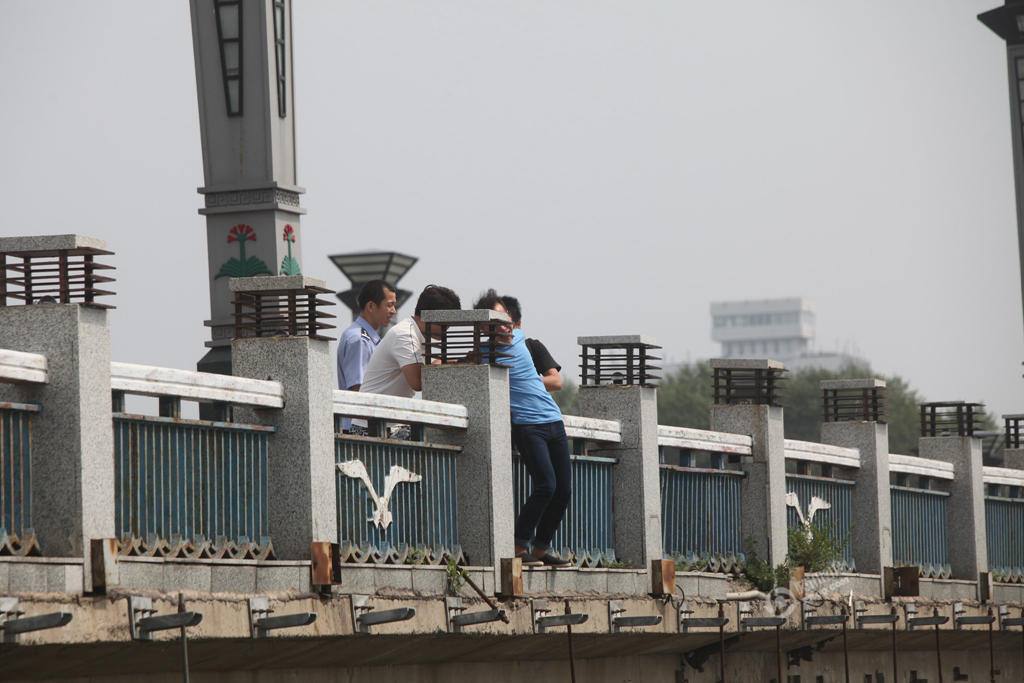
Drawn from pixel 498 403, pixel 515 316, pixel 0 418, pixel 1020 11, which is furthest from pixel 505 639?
pixel 1020 11

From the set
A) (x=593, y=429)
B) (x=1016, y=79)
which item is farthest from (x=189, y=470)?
(x=1016, y=79)

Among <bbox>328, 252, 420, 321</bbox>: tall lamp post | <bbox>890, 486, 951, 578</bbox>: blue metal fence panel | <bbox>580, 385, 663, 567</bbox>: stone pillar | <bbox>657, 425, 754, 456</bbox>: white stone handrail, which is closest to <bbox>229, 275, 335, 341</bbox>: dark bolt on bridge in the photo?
<bbox>580, 385, 663, 567</bbox>: stone pillar

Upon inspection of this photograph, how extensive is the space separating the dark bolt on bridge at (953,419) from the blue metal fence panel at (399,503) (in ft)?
25.9

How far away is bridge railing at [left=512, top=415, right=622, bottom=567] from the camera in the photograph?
1158 cm

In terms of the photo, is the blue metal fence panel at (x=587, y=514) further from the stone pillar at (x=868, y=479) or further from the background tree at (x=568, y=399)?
the background tree at (x=568, y=399)

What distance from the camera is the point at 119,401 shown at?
8.19 m

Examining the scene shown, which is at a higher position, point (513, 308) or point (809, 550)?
point (513, 308)

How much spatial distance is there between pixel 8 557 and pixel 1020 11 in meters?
14.2

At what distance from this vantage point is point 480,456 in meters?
10.4

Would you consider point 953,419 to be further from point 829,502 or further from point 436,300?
point 436,300

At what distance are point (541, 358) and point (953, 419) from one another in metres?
7.39

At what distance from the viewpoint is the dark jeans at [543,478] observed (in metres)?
10.6

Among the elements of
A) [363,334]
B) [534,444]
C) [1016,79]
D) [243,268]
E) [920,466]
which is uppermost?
[1016,79]

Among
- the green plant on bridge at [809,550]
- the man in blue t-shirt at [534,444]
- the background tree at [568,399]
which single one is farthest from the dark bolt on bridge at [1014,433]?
the background tree at [568,399]
